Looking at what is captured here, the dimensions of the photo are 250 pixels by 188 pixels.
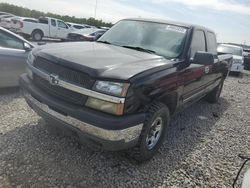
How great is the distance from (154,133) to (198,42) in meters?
2.08

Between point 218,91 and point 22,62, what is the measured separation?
489cm

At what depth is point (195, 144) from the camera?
14.9ft

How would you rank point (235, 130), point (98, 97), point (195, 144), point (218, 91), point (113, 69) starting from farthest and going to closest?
point (218, 91)
point (235, 130)
point (195, 144)
point (113, 69)
point (98, 97)

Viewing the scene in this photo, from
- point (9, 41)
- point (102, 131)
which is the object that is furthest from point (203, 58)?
point (9, 41)

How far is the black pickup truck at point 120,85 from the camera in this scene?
2.90m

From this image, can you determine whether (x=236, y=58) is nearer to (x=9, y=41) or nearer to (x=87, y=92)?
(x=9, y=41)

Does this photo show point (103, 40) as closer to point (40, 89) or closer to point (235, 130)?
point (40, 89)

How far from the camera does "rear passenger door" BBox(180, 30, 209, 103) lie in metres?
4.26

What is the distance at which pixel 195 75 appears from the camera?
460 centimetres

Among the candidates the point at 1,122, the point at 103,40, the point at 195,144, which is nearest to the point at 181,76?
the point at 195,144

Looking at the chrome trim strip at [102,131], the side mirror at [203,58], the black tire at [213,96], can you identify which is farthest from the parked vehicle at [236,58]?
the chrome trim strip at [102,131]

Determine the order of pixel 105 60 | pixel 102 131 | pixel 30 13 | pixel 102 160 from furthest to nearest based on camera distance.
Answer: pixel 30 13, pixel 102 160, pixel 105 60, pixel 102 131

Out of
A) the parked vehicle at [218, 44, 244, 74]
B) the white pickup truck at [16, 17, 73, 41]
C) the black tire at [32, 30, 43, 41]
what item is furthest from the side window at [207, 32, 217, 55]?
the black tire at [32, 30, 43, 41]

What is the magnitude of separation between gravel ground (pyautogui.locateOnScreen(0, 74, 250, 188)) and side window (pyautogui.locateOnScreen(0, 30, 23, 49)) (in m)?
1.15
